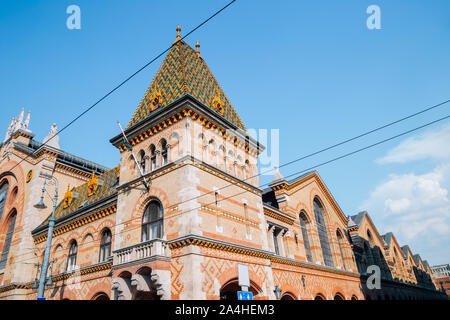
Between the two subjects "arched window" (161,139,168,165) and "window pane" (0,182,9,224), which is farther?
"window pane" (0,182,9,224)

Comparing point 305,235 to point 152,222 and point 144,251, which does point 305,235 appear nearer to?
point 152,222

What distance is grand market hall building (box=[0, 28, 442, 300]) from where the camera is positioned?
47.8 ft

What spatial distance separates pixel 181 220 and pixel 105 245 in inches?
321

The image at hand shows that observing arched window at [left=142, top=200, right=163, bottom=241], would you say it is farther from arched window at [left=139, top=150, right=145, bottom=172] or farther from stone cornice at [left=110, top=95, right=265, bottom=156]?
stone cornice at [left=110, top=95, right=265, bottom=156]

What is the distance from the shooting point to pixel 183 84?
18.2 meters

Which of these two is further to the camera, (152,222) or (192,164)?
(152,222)

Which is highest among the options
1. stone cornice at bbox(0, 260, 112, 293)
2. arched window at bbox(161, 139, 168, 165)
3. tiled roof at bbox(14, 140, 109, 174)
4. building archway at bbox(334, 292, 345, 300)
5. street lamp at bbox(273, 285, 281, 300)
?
tiled roof at bbox(14, 140, 109, 174)

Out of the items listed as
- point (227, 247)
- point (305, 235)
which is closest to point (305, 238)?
point (305, 235)

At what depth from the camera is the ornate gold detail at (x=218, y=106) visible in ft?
63.4

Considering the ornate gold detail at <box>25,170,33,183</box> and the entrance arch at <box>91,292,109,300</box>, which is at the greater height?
the ornate gold detail at <box>25,170,33,183</box>

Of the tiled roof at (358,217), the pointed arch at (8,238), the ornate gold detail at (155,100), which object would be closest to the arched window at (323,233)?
the tiled roof at (358,217)

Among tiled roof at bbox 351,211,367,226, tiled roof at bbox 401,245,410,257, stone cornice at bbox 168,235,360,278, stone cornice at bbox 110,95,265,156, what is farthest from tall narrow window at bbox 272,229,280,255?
tiled roof at bbox 401,245,410,257

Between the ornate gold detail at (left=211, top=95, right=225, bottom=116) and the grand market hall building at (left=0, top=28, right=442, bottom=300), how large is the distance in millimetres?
86
